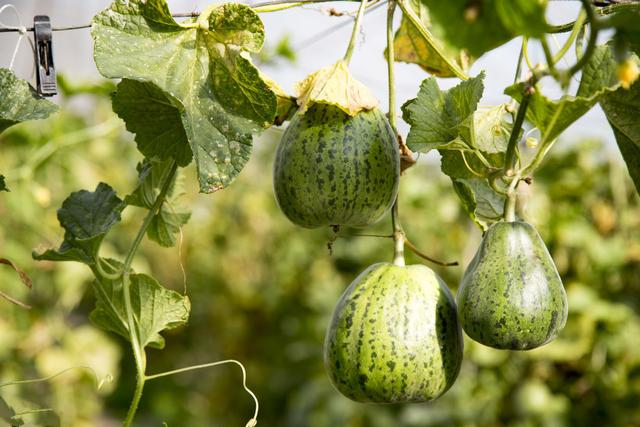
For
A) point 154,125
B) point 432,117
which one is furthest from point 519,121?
point 154,125

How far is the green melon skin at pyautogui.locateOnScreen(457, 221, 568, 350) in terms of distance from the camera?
3.00 feet

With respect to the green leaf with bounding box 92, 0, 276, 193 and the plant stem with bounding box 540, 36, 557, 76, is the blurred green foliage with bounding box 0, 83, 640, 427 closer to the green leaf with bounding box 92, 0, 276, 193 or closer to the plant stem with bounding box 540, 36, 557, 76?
the green leaf with bounding box 92, 0, 276, 193

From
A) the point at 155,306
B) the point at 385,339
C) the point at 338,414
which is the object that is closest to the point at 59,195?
the point at 338,414

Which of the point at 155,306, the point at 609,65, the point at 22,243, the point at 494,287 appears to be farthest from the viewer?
the point at 22,243

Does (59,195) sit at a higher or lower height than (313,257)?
higher

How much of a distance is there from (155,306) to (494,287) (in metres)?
0.44

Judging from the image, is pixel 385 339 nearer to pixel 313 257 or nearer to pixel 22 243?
pixel 22 243

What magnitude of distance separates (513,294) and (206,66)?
43 centimetres

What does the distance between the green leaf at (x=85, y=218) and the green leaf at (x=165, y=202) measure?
0.03m

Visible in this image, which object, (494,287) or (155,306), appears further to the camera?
(155,306)

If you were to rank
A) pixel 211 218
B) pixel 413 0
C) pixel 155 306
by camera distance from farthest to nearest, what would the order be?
pixel 211 218 < pixel 413 0 < pixel 155 306

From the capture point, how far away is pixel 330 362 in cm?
101

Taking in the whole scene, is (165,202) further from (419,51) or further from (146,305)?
(419,51)

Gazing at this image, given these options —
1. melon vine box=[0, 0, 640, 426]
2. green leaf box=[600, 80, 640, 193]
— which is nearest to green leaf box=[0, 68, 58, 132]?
melon vine box=[0, 0, 640, 426]
